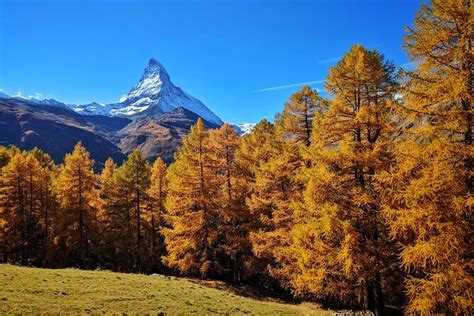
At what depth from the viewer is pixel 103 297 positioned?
16.1 meters

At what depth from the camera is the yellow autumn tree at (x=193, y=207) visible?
99.9ft

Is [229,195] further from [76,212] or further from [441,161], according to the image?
[441,161]

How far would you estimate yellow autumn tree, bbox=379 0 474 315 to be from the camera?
1125 cm

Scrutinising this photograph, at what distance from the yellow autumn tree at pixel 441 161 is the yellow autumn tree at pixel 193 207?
63.8 ft

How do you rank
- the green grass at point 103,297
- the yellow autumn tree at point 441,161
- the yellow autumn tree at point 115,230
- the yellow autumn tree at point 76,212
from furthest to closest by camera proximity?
the yellow autumn tree at point 115,230 < the yellow autumn tree at point 76,212 < the green grass at point 103,297 < the yellow autumn tree at point 441,161

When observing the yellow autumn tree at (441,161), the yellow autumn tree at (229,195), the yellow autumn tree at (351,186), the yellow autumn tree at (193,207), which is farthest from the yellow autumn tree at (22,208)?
the yellow autumn tree at (441,161)

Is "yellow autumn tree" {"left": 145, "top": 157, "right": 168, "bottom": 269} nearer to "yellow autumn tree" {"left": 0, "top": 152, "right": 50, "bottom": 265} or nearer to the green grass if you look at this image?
"yellow autumn tree" {"left": 0, "top": 152, "right": 50, "bottom": 265}

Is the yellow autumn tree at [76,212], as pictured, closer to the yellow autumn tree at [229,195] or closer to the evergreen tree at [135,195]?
the evergreen tree at [135,195]

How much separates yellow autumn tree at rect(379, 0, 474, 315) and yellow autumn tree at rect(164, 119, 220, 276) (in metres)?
19.4

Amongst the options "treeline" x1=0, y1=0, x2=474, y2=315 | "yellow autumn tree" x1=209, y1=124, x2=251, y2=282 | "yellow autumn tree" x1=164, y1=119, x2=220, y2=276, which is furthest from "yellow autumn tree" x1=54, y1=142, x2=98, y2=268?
"yellow autumn tree" x1=209, y1=124, x2=251, y2=282

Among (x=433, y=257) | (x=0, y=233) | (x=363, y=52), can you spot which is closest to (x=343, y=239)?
(x=433, y=257)

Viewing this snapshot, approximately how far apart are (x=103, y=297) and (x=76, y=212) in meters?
24.3

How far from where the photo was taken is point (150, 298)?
17.0 metres

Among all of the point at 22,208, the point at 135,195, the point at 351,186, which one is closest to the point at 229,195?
the point at 135,195
